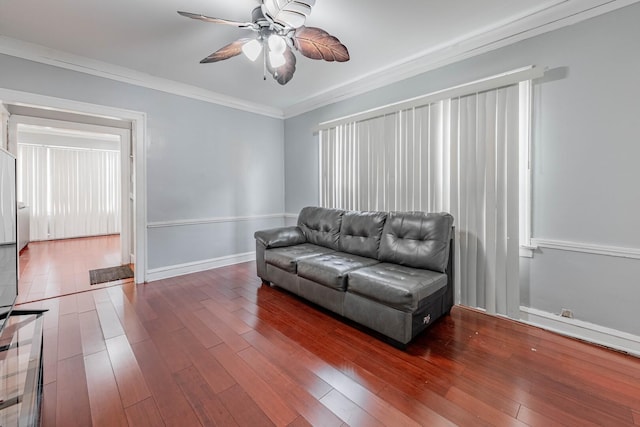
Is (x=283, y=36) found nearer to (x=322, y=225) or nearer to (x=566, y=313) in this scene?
(x=322, y=225)

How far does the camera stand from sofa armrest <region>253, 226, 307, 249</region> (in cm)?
329

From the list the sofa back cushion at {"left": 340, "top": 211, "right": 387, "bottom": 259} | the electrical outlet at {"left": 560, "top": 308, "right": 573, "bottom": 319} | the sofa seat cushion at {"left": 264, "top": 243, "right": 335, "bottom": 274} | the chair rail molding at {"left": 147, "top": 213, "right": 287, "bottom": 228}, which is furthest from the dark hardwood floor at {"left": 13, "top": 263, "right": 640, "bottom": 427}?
the chair rail molding at {"left": 147, "top": 213, "right": 287, "bottom": 228}

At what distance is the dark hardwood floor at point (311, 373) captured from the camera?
142 centimetres

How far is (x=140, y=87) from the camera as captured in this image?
337 cm

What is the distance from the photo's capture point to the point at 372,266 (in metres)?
2.58

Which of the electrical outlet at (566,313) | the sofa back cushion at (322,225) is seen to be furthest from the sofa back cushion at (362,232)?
the electrical outlet at (566,313)

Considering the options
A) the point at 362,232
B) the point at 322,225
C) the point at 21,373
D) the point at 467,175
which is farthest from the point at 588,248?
the point at 21,373

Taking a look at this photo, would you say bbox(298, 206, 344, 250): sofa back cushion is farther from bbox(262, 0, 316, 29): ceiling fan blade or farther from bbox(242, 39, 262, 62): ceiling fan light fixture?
bbox(262, 0, 316, 29): ceiling fan blade

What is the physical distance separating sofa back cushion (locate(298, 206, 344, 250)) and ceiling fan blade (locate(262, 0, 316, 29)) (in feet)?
6.91

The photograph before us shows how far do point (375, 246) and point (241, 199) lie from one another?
2.49 meters

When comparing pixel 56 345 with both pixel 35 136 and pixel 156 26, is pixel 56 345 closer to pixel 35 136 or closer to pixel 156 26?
pixel 156 26

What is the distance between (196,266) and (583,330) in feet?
14.0

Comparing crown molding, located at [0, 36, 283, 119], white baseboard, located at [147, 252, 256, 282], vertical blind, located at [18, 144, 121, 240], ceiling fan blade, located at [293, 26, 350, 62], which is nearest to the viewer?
ceiling fan blade, located at [293, 26, 350, 62]

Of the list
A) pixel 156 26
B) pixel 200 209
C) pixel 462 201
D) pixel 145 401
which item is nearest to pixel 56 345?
pixel 145 401
